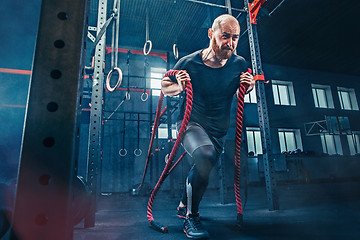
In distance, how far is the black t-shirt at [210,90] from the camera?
5.73ft

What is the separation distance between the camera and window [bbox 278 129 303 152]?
9.45m

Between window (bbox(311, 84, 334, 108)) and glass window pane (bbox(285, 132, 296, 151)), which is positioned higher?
window (bbox(311, 84, 334, 108))

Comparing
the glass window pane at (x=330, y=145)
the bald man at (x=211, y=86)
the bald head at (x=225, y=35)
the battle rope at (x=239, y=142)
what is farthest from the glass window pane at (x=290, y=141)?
the bald head at (x=225, y=35)

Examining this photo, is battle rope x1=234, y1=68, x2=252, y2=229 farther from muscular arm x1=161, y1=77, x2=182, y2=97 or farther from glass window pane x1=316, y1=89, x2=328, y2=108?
glass window pane x1=316, y1=89, x2=328, y2=108

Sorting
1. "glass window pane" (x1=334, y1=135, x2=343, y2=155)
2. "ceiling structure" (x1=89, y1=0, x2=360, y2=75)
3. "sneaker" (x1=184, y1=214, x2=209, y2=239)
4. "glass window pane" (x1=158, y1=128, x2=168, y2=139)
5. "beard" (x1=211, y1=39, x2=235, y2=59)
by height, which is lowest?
"sneaker" (x1=184, y1=214, x2=209, y2=239)

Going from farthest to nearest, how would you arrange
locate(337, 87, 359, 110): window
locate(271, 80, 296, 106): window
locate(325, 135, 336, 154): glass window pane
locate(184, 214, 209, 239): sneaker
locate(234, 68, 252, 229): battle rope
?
locate(337, 87, 359, 110): window, locate(325, 135, 336, 154): glass window pane, locate(271, 80, 296, 106): window, locate(234, 68, 252, 229): battle rope, locate(184, 214, 209, 239): sneaker

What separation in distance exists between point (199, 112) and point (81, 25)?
4.19 feet

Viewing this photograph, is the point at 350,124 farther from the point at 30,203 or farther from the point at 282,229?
the point at 30,203

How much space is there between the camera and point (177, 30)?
6887mm

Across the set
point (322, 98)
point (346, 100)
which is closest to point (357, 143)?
point (346, 100)

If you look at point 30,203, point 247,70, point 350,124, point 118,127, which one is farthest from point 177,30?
point 350,124

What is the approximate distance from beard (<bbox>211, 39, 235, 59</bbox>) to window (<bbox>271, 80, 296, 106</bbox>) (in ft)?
29.9

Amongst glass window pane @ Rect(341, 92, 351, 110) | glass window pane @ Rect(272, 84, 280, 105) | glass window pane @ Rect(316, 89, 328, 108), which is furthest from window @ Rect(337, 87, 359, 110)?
glass window pane @ Rect(272, 84, 280, 105)

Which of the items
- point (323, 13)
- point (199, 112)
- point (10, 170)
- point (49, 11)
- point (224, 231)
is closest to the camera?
→ point (49, 11)
